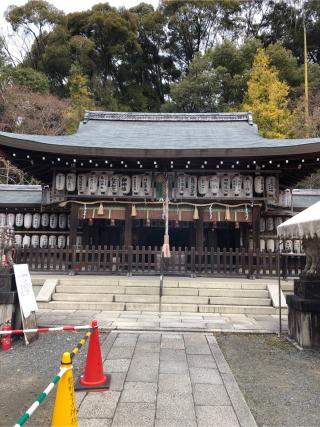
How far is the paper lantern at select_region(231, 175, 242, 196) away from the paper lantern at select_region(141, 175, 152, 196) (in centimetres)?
316

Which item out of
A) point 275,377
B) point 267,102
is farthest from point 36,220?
point 267,102

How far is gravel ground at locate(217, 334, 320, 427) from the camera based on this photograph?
3523 mm

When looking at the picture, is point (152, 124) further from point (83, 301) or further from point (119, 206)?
point (83, 301)

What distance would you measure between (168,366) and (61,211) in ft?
32.9

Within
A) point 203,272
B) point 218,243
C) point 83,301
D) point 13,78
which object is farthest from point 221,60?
point 83,301

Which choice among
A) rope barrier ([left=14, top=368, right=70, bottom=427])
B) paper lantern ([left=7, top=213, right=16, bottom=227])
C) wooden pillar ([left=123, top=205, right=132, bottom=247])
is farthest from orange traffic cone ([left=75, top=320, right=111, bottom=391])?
paper lantern ([left=7, top=213, right=16, bottom=227])

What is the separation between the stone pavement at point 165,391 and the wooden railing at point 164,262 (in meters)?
5.24

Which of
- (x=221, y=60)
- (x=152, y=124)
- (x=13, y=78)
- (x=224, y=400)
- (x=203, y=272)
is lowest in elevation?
(x=224, y=400)

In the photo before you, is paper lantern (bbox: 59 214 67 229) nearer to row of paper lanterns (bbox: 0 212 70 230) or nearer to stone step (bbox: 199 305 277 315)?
row of paper lanterns (bbox: 0 212 70 230)

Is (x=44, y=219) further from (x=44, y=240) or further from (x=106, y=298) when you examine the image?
(x=106, y=298)

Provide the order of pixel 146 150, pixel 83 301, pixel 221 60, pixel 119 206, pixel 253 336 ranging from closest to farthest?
1. pixel 253 336
2. pixel 83 301
3. pixel 146 150
4. pixel 119 206
5. pixel 221 60

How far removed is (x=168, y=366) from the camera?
4824 millimetres

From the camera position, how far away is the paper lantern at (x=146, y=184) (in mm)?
12539

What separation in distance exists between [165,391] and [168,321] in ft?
11.9
